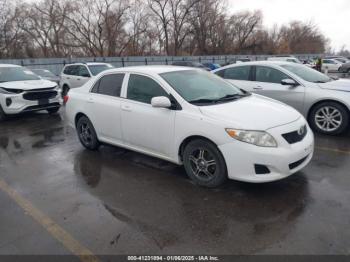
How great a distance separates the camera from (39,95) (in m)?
8.41

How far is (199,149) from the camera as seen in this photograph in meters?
3.64

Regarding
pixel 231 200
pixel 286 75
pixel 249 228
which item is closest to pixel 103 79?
pixel 231 200

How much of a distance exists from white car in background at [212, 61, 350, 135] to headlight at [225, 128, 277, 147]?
329 cm

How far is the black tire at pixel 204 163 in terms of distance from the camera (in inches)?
137

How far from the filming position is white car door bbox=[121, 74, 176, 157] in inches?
154

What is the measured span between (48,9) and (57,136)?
3996 cm

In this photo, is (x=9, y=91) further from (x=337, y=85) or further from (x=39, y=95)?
(x=337, y=85)

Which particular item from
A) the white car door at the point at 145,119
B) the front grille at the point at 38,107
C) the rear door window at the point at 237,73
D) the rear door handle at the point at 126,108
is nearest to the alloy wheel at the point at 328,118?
the rear door window at the point at 237,73

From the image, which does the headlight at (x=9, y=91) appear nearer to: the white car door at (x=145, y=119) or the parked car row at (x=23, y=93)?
the parked car row at (x=23, y=93)

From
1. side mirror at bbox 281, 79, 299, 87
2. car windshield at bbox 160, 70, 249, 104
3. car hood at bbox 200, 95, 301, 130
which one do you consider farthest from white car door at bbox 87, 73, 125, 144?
side mirror at bbox 281, 79, 299, 87

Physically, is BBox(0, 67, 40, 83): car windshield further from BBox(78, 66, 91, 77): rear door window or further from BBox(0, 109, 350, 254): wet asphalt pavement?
BBox(0, 109, 350, 254): wet asphalt pavement

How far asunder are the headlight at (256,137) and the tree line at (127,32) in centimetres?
4160

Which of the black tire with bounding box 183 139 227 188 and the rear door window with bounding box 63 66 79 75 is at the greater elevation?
the rear door window with bounding box 63 66 79 75

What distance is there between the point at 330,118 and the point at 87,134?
16.7ft
